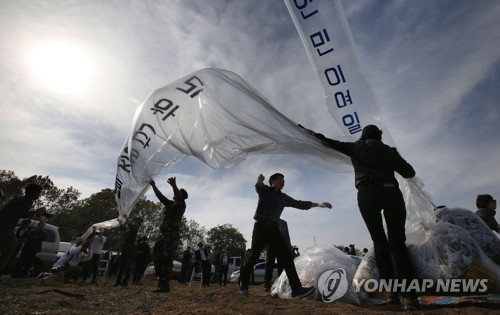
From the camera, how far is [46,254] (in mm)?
7703

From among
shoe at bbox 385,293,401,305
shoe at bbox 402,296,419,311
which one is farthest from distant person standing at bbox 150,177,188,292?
shoe at bbox 402,296,419,311

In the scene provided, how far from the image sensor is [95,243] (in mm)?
7734

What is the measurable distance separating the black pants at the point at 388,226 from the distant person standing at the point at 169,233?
2.90 metres

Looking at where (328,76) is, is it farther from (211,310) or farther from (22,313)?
(22,313)

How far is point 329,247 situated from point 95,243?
662 centimetres

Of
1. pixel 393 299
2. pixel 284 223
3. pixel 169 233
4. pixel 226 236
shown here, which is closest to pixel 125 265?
pixel 169 233

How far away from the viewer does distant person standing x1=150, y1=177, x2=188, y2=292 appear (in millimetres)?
4414

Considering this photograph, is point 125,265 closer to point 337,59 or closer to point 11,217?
point 11,217

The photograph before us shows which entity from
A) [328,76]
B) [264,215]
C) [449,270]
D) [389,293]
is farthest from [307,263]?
[328,76]

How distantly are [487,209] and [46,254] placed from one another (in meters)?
9.64

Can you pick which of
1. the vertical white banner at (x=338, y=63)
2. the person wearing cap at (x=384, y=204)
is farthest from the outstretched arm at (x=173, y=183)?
the person wearing cap at (x=384, y=204)

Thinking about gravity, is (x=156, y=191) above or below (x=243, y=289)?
above

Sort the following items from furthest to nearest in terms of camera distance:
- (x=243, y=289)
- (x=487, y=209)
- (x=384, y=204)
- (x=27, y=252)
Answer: (x=27, y=252) < (x=487, y=209) < (x=243, y=289) < (x=384, y=204)

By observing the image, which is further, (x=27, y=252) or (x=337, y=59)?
(x=27, y=252)
